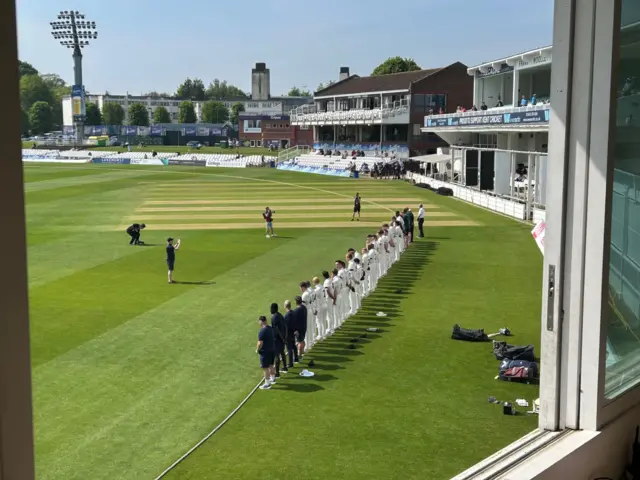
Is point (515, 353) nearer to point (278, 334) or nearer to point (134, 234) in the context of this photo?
point (278, 334)

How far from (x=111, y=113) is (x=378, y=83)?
240ft

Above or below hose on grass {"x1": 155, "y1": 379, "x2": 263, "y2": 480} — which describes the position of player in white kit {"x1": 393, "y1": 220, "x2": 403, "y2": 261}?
above

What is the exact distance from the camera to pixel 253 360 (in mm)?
10727

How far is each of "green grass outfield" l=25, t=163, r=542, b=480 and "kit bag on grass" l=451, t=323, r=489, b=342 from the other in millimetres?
227

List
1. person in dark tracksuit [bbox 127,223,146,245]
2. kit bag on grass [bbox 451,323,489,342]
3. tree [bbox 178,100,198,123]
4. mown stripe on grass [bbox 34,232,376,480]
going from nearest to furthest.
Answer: mown stripe on grass [bbox 34,232,376,480] < kit bag on grass [bbox 451,323,489,342] < person in dark tracksuit [bbox 127,223,146,245] < tree [bbox 178,100,198,123]

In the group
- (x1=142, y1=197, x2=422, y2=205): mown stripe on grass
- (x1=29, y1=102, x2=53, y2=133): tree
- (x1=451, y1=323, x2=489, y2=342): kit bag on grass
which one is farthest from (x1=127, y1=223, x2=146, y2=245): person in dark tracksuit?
(x1=451, y1=323, x2=489, y2=342): kit bag on grass

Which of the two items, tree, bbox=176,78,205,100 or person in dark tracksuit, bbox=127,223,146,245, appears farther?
tree, bbox=176,78,205,100

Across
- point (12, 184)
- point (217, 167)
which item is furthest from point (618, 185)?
point (217, 167)

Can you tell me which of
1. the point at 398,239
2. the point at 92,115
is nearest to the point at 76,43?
the point at 92,115

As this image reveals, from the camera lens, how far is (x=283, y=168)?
209 feet

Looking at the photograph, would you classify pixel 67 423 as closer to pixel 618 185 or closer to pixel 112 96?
pixel 618 185

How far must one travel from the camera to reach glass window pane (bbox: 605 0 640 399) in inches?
123

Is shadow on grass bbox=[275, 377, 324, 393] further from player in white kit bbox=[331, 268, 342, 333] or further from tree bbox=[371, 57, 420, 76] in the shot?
tree bbox=[371, 57, 420, 76]

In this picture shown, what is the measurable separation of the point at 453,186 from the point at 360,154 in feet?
76.1
